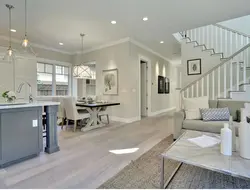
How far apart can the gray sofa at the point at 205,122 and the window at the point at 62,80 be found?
5.37 meters

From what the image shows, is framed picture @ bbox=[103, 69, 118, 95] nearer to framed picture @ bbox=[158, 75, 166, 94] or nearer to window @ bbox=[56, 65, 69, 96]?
window @ bbox=[56, 65, 69, 96]

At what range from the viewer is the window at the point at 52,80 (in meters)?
6.30

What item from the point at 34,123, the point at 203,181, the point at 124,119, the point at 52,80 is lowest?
the point at 203,181

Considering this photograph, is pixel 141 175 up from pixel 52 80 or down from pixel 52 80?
down

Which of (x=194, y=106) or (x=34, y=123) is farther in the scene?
(x=194, y=106)

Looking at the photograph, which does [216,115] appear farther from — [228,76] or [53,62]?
[53,62]

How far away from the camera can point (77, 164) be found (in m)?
2.26

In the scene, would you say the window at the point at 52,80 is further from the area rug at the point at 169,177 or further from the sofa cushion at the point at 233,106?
the sofa cushion at the point at 233,106

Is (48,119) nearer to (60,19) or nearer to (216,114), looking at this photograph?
(60,19)

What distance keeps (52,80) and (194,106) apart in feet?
18.7

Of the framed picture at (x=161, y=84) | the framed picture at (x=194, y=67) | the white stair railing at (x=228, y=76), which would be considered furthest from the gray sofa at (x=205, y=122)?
the framed picture at (x=161, y=84)

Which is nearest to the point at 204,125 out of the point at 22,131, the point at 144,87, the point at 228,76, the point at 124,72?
the point at 228,76

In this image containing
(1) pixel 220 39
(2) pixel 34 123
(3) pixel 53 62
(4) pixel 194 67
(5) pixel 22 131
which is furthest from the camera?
(3) pixel 53 62

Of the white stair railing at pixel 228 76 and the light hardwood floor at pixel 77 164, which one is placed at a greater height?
the white stair railing at pixel 228 76
